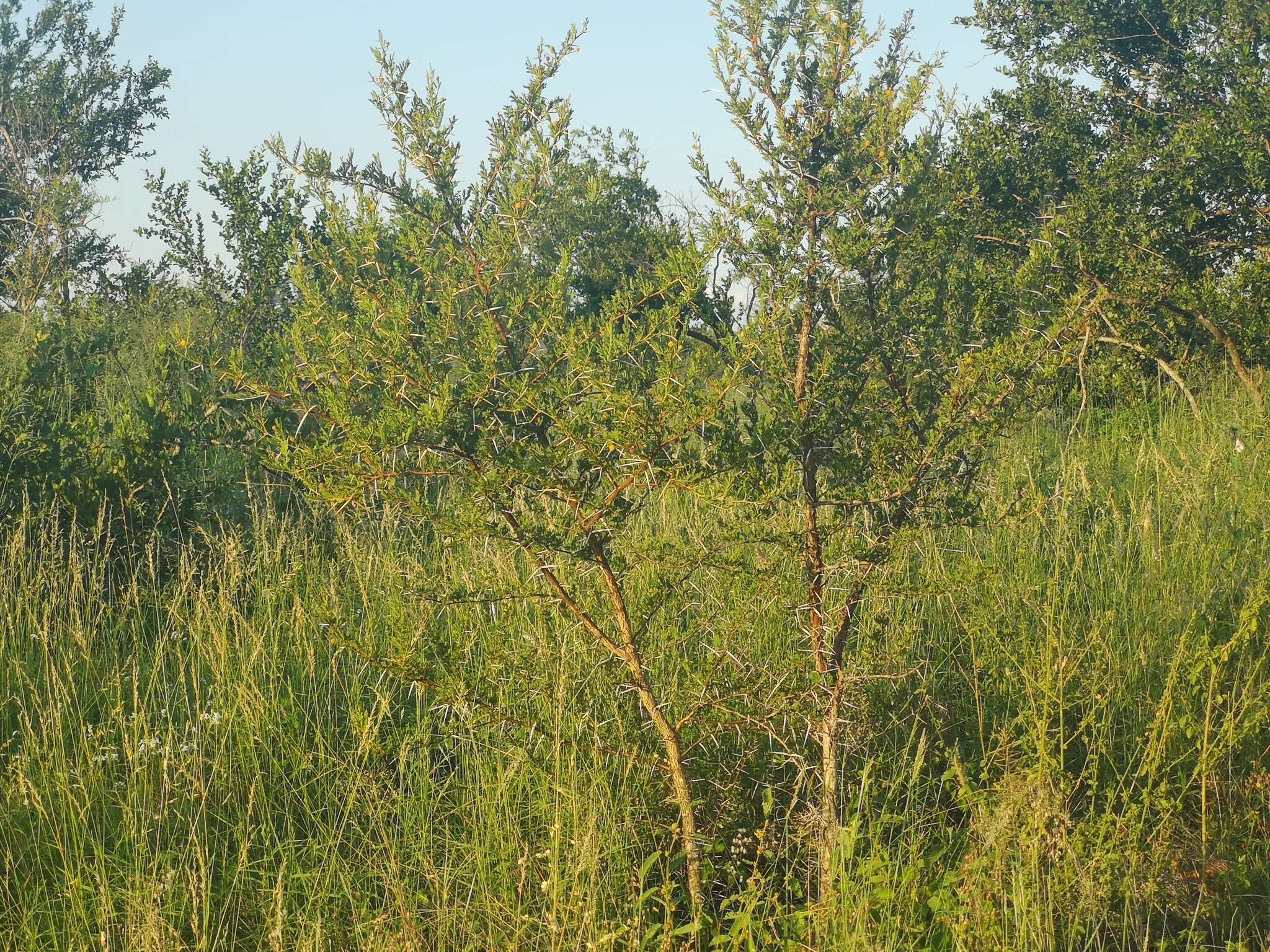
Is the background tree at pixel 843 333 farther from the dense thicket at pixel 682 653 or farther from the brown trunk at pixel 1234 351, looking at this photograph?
the brown trunk at pixel 1234 351

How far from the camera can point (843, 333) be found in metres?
3.12

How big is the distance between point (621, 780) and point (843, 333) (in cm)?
139

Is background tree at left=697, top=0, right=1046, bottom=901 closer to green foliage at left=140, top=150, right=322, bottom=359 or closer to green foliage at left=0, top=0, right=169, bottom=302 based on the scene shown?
green foliage at left=140, top=150, right=322, bottom=359

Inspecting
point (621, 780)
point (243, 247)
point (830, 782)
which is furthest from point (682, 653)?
point (243, 247)

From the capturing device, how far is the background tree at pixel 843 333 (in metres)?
2.98

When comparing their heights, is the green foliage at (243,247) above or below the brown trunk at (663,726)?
above

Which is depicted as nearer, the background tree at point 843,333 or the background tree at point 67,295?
the background tree at point 843,333

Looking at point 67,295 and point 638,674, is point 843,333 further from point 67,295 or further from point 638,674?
point 67,295

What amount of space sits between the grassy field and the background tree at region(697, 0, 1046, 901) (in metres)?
0.16

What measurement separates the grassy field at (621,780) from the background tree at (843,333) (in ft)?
0.53

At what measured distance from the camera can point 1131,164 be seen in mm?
7695

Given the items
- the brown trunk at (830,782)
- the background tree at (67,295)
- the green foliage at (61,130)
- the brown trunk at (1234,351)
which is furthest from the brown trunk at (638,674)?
the green foliage at (61,130)

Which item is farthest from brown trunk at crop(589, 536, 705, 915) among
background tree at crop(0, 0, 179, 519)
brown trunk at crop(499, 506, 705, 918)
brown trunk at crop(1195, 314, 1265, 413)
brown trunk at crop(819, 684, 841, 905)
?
brown trunk at crop(1195, 314, 1265, 413)

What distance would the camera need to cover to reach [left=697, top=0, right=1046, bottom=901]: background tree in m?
2.98
